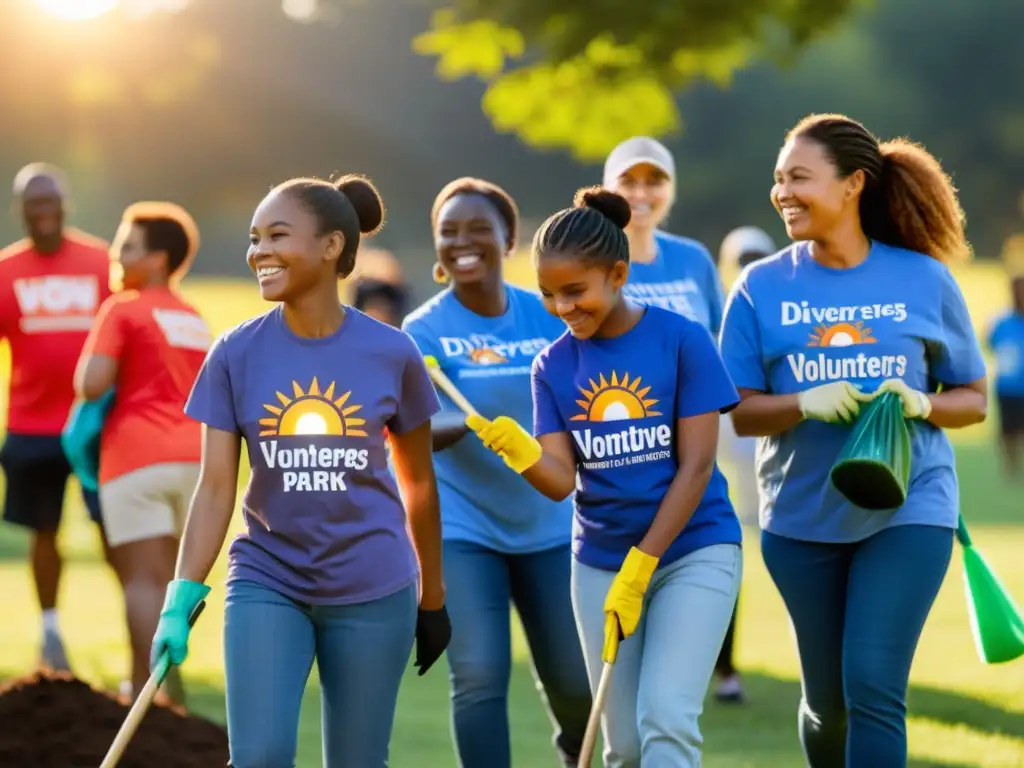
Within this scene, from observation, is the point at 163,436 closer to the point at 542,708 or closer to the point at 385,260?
the point at 542,708

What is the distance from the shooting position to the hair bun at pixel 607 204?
528 centimetres

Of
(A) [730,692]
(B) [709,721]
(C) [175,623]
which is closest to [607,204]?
(C) [175,623]

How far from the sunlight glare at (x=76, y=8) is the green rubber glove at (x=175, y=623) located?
4837 centimetres

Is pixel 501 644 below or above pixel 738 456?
below

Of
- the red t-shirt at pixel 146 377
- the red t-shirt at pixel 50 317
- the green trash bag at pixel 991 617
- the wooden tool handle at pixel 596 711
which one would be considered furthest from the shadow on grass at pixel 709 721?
the wooden tool handle at pixel 596 711

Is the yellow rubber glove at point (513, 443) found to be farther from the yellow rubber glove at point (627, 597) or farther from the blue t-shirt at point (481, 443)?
the blue t-shirt at point (481, 443)

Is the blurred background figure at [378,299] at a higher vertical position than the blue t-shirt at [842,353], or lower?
higher

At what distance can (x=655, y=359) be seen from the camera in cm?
505

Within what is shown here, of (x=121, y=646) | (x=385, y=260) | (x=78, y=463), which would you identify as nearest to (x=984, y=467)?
(x=385, y=260)

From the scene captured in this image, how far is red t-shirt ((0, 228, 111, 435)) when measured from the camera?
31.3ft

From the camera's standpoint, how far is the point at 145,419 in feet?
24.9

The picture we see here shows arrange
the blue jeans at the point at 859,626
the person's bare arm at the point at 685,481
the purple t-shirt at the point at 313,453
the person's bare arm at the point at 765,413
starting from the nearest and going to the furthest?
the purple t-shirt at the point at 313,453
the person's bare arm at the point at 685,481
the blue jeans at the point at 859,626
the person's bare arm at the point at 765,413

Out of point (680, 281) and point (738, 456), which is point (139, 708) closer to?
point (680, 281)

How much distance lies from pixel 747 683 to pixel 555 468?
4.68m
